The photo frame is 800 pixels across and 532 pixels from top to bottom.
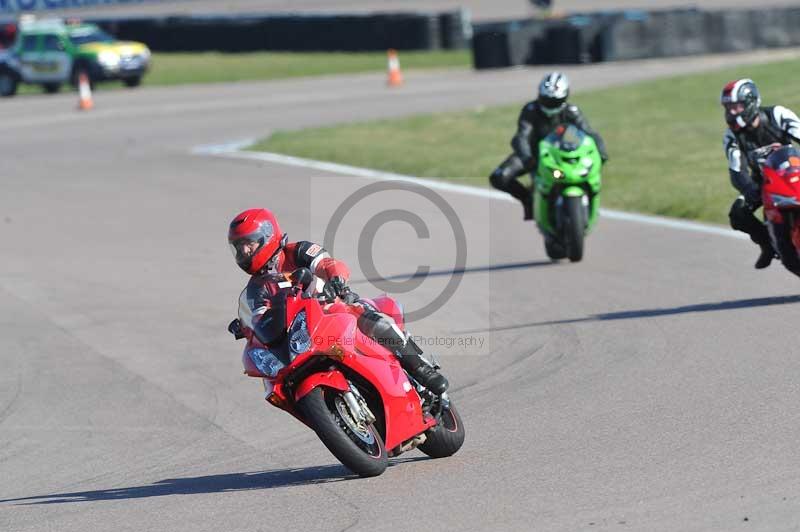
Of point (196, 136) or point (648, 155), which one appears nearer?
point (648, 155)

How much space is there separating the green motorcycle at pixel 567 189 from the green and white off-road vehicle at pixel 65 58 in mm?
25757

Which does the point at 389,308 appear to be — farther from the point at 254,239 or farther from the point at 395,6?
the point at 395,6

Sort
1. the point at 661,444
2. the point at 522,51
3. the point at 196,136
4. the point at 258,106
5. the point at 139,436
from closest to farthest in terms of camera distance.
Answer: the point at 661,444, the point at 139,436, the point at 196,136, the point at 258,106, the point at 522,51

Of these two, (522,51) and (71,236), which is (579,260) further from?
(522,51)

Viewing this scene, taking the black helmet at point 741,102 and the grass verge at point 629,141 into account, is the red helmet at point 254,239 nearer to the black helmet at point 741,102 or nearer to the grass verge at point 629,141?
the black helmet at point 741,102

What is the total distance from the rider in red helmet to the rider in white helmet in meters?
6.34

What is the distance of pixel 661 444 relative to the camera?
6.77 metres

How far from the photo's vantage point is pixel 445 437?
6.94 metres

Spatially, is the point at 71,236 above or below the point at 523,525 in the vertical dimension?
below

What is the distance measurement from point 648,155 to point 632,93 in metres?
6.71

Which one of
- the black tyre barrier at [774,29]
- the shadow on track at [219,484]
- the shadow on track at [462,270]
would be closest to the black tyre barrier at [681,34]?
the black tyre barrier at [774,29]

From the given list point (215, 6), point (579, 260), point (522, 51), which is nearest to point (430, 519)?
point (579, 260)

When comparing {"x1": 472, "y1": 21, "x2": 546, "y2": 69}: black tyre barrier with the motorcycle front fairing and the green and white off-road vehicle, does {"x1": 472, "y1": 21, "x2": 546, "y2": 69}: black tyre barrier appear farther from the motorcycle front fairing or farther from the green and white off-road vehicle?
the motorcycle front fairing

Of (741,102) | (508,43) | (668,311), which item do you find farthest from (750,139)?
(508,43)
